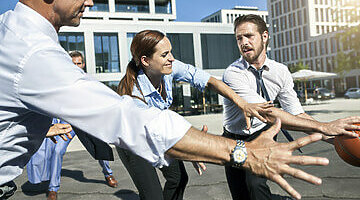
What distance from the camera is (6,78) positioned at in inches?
49.3

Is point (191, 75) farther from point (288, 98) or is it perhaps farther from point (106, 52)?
point (106, 52)

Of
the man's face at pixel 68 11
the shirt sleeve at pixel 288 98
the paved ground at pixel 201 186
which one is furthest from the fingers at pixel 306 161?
the paved ground at pixel 201 186

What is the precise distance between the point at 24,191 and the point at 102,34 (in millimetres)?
24125

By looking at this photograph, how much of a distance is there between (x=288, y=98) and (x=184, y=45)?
1053 inches

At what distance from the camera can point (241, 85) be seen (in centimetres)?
351

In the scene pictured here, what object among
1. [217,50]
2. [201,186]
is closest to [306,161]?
[201,186]

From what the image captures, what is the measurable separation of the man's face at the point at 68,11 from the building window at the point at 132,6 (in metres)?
48.5

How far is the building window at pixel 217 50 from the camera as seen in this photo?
99.8ft

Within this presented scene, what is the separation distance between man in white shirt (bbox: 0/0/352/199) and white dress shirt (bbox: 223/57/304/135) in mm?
2151

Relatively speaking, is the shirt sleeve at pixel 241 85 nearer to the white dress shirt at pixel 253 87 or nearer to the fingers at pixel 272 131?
the white dress shirt at pixel 253 87

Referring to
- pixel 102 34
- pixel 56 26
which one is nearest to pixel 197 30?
pixel 102 34

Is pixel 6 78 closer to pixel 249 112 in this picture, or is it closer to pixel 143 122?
pixel 143 122

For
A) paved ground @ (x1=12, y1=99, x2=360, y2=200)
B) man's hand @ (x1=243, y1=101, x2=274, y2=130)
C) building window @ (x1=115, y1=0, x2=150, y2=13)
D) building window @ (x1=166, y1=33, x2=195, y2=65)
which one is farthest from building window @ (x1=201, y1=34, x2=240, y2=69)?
man's hand @ (x1=243, y1=101, x2=274, y2=130)

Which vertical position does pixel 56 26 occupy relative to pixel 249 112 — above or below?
above
